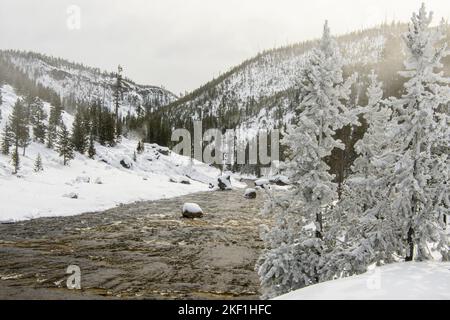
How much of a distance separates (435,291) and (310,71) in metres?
7.03

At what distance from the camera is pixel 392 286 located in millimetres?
7965

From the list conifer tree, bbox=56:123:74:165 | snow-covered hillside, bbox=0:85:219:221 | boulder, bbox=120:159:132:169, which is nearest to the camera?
snow-covered hillside, bbox=0:85:219:221

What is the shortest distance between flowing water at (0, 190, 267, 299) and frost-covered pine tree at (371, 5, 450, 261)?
23.0ft

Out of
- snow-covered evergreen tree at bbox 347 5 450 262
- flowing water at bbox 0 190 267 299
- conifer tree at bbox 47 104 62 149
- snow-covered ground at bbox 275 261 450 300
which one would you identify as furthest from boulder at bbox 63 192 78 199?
snow-covered ground at bbox 275 261 450 300

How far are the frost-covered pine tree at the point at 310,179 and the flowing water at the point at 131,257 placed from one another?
395 centimetres

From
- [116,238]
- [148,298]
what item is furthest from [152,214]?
[148,298]

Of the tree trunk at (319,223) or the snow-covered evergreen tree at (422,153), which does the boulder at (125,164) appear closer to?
the tree trunk at (319,223)

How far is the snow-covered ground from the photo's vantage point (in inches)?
294

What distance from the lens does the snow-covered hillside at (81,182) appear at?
32000 millimetres

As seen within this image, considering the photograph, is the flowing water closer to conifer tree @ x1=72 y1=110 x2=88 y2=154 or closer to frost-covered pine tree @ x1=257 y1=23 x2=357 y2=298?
frost-covered pine tree @ x1=257 y1=23 x2=357 y2=298

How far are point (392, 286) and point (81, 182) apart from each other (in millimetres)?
43629

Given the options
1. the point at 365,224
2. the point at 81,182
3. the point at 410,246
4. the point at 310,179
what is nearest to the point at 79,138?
Answer: the point at 81,182

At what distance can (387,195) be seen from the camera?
35.9 feet

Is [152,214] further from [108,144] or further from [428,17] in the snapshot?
[108,144]
